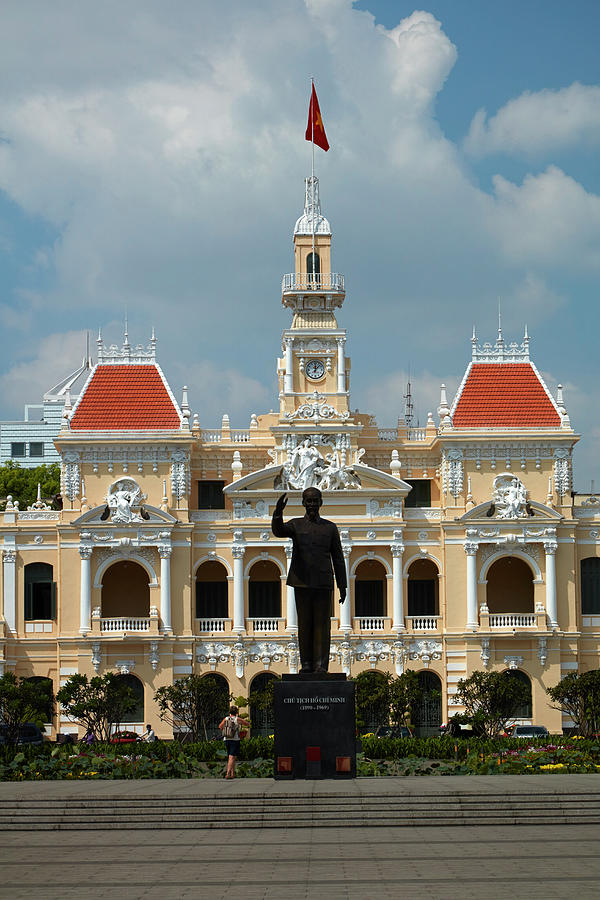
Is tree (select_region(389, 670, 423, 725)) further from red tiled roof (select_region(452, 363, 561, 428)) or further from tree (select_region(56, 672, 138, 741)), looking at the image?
red tiled roof (select_region(452, 363, 561, 428))

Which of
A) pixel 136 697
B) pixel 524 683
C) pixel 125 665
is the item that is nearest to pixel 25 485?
pixel 125 665

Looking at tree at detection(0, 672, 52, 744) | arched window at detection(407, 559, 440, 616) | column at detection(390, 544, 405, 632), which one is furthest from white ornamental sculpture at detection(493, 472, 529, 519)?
tree at detection(0, 672, 52, 744)

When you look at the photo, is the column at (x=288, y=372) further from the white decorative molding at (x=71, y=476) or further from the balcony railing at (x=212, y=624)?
the balcony railing at (x=212, y=624)

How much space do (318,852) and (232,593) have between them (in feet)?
136

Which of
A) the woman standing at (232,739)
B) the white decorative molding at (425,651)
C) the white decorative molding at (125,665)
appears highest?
the white decorative molding at (425,651)

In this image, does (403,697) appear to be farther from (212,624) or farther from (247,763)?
(247,763)

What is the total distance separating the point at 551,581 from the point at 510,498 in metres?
4.11

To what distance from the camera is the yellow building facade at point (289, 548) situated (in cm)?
6178

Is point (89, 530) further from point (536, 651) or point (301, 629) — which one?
point (301, 629)

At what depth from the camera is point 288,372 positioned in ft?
213

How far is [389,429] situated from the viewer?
6681 cm

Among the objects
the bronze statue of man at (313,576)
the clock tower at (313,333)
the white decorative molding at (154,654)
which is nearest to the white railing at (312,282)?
the clock tower at (313,333)

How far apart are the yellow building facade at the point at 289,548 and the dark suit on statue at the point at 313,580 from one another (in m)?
32.0

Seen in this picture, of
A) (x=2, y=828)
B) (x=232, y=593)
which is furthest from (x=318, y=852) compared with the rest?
(x=232, y=593)
